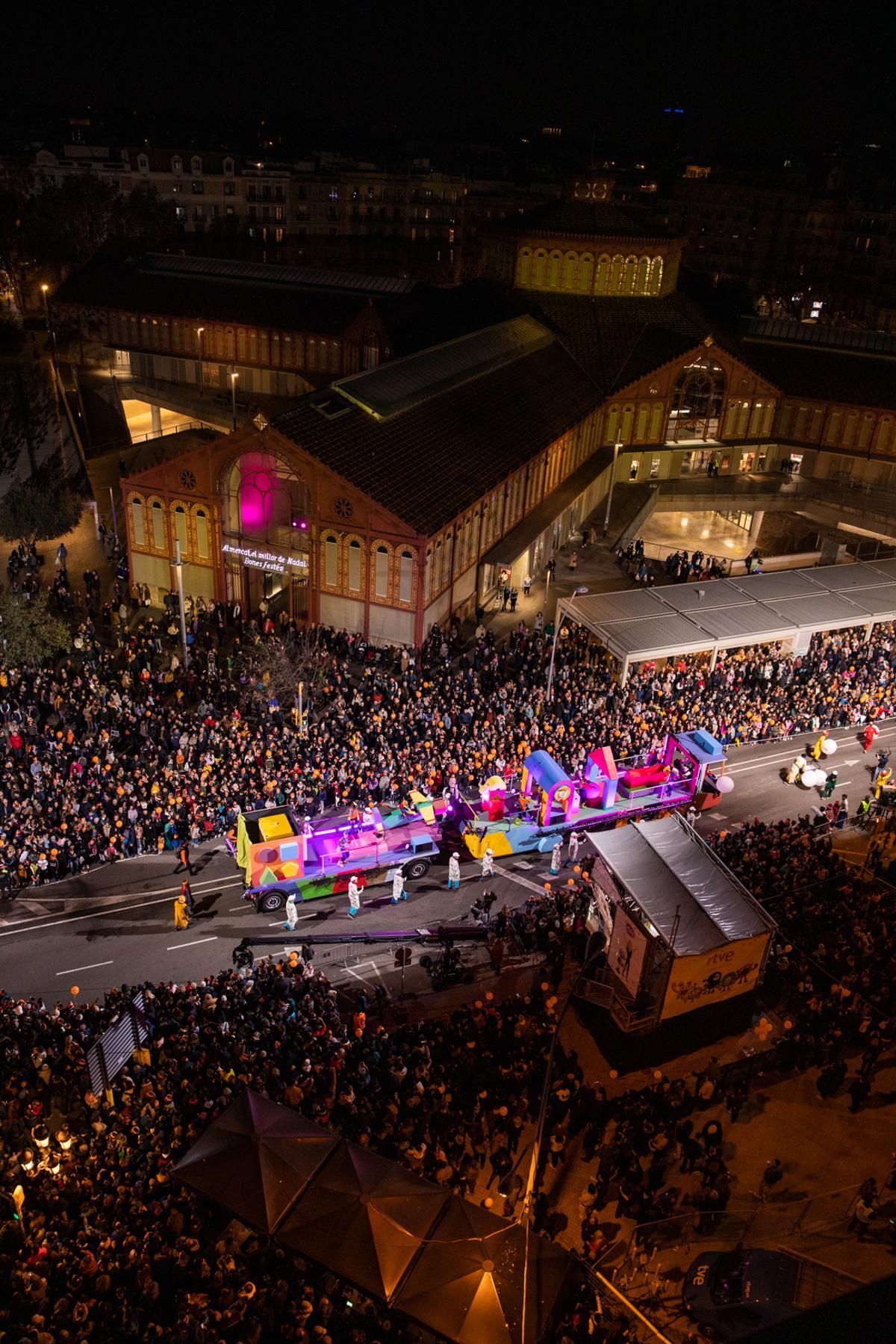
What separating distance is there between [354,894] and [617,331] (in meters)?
42.1

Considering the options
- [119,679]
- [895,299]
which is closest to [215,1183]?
[119,679]

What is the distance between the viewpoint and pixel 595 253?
55.2 meters

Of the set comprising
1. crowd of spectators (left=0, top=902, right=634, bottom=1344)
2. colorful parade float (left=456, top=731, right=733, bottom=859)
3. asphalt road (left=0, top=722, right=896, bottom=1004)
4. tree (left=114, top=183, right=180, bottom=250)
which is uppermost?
tree (left=114, top=183, right=180, bottom=250)

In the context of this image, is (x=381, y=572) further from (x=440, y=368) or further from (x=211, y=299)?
(x=211, y=299)

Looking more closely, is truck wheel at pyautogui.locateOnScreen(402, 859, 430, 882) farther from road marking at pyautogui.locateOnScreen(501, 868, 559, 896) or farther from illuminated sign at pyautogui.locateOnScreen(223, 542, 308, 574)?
illuminated sign at pyautogui.locateOnScreen(223, 542, 308, 574)

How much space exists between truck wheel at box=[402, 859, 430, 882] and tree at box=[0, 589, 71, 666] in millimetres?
14103

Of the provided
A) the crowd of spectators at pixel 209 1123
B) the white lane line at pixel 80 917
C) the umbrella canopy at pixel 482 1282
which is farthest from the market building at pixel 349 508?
the umbrella canopy at pixel 482 1282

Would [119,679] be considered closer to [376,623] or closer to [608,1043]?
[376,623]

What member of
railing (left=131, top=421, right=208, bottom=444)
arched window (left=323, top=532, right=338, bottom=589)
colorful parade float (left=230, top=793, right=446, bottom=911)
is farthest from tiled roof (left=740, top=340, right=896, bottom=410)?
colorful parade float (left=230, top=793, right=446, bottom=911)

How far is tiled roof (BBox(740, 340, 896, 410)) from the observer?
53.1 m

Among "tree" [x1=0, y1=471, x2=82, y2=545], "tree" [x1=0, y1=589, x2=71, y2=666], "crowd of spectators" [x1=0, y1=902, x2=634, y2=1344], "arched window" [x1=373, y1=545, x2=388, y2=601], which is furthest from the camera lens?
"tree" [x1=0, y1=471, x2=82, y2=545]

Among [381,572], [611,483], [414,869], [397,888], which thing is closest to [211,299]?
[611,483]

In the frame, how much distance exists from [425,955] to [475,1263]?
29.3 ft

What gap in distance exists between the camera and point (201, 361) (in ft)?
174
